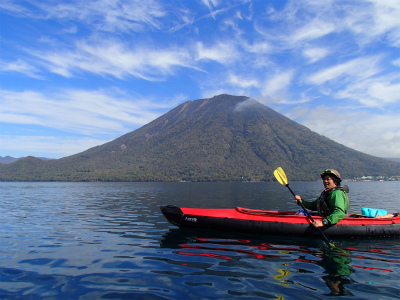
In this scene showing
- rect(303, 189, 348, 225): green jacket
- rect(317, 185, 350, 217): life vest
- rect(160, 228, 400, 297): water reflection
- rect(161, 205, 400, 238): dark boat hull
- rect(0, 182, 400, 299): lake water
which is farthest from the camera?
rect(161, 205, 400, 238): dark boat hull

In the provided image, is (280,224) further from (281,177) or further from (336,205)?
(281,177)

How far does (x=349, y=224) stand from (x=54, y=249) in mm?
10708

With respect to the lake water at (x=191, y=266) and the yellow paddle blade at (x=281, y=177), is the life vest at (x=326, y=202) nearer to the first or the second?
the lake water at (x=191, y=266)

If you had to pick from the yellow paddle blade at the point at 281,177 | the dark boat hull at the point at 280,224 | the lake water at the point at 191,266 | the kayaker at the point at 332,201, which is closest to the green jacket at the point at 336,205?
the kayaker at the point at 332,201

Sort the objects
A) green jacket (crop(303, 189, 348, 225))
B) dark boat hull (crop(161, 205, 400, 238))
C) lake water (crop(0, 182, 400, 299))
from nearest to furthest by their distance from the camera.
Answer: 1. lake water (crop(0, 182, 400, 299))
2. green jacket (crop(303, 189, 348, 225))
3. dark boat hull (crop(161, 205, 400, 238))

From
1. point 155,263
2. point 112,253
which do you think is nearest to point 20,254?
point 112,253

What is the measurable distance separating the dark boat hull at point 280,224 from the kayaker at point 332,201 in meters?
0.51

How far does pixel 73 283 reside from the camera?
6.25m

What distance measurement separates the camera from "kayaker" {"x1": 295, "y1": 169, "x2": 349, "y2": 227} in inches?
385

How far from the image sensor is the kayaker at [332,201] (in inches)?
385

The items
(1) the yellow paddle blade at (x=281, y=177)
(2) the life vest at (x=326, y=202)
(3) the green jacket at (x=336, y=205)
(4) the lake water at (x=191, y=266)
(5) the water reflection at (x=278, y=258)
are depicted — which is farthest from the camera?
(1) the yellow paddle blade at (x=281, y=177)

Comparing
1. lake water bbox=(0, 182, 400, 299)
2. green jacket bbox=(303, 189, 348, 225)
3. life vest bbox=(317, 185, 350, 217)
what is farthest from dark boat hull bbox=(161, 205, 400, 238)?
green jacket bbox=(303, 189, 348, 225)

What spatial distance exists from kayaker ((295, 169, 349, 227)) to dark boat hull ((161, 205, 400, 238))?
506mm

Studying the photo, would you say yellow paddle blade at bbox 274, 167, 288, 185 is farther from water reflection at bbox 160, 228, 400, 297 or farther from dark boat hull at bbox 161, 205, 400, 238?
water reflection at bbox 160, 228, 400, 297
